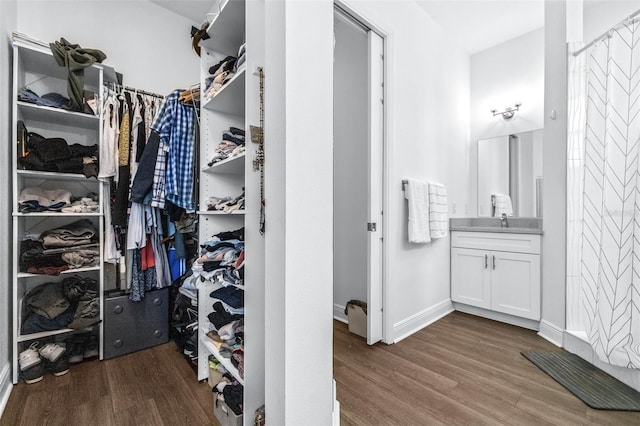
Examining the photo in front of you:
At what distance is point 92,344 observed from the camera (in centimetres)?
197

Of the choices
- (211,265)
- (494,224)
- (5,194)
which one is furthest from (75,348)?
(494,224)

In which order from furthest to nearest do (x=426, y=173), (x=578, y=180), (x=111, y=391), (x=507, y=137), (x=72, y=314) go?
(x=507, y=137) → (x=426, y=173) → (x=578, y=180) → (x=72, y=314) → (x=111, y=391)

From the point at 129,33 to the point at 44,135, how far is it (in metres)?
1.12

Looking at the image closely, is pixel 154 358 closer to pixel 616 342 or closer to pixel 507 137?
pixel 616 342

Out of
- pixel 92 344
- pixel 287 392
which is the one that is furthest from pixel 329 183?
pixel 92 344

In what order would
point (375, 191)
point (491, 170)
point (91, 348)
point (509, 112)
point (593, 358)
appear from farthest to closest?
point (491, 170) < point (509, 112) < point (375, 191) < point (91, 348) < point (593, 358)

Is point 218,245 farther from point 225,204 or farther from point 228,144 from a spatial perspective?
point 228,144

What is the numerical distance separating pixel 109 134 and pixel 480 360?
3135 mm

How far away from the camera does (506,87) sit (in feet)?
10.3

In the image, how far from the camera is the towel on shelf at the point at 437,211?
253 cm

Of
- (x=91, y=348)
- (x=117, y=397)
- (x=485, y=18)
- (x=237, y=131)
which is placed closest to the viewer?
(x=117, y=397)

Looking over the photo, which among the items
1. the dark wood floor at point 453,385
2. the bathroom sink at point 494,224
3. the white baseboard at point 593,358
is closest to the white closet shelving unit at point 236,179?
the dark wood floor at point 453,385

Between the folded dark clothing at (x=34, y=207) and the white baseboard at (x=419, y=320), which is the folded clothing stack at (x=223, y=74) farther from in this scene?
the white baseboard at (x=419, y=320)

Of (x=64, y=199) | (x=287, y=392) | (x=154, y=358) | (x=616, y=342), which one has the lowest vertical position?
(x=154, y=358)
